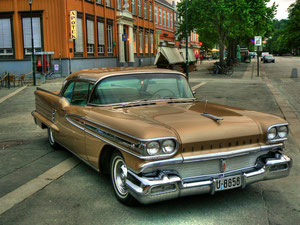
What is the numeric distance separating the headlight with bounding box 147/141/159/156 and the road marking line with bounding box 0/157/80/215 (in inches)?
69.4

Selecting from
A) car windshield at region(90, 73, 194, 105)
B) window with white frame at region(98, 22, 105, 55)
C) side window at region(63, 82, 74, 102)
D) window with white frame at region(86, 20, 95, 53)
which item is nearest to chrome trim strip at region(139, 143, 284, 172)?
car windshield at region(90, 73, 194, 105)

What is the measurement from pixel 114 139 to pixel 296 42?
11243 centimetres

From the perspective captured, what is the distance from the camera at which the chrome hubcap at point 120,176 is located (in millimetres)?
3966

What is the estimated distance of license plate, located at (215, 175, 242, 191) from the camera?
12.0 ft

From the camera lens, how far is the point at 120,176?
4.09 m

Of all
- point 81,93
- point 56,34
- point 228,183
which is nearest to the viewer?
point 228,183

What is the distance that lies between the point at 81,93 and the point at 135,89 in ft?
2.86

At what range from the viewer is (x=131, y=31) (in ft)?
136

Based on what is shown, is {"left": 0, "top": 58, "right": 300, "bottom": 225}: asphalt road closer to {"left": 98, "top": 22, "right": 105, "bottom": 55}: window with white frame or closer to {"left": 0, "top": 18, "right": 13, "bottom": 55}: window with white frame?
{"left": 0, "top": 18, "right": 13, "bottom": 55}: window with white frame

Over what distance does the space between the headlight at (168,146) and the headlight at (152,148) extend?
2.6 inches

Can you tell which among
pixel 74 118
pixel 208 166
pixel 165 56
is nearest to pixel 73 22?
pixel 165 56

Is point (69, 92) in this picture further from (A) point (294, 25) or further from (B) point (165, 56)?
(A) point (294, 25)

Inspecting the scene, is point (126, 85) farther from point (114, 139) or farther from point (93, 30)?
point (93, 30)

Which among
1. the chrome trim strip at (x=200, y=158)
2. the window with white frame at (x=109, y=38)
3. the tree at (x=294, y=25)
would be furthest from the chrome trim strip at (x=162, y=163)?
the tree at (x=294, y=25)
